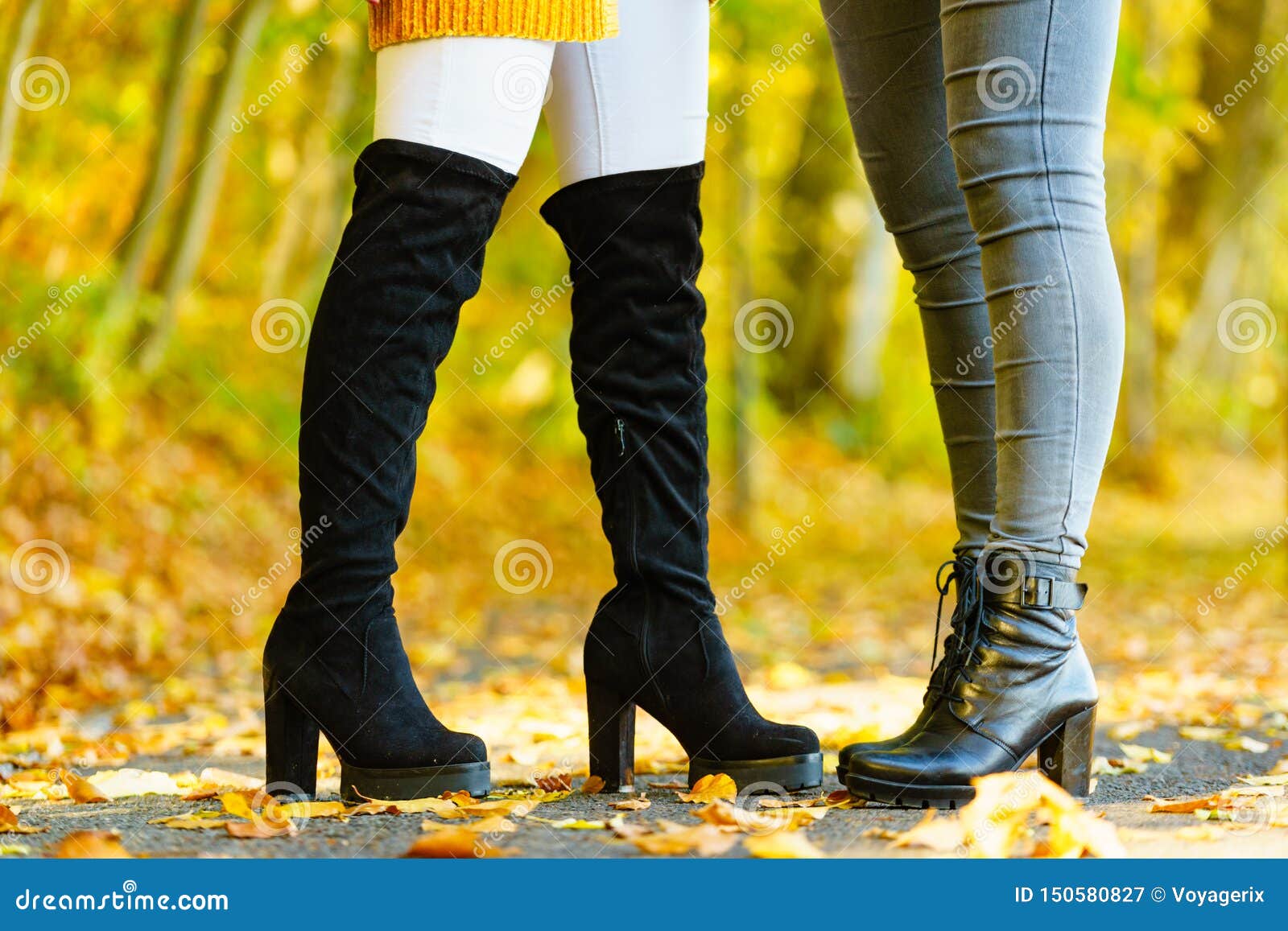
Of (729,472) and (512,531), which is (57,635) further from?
(729,472)

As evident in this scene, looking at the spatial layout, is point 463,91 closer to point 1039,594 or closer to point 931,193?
point 931,193

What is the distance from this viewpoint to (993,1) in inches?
66.5

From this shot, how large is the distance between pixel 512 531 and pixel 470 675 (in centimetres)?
402

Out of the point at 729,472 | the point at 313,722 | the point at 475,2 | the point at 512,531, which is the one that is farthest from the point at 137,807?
the point at 729,472

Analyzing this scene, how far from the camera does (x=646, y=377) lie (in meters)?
1.86
